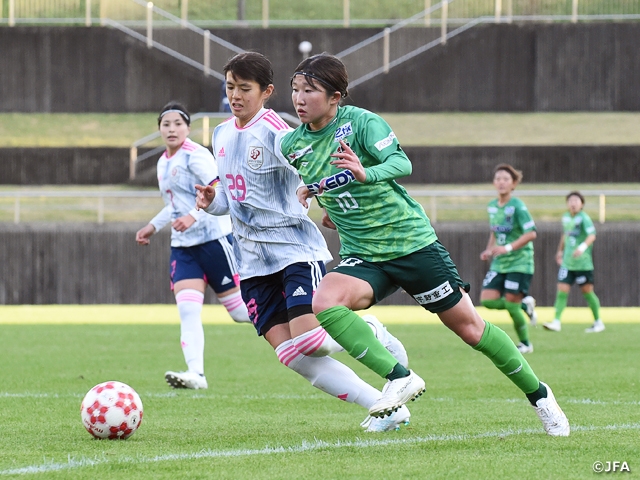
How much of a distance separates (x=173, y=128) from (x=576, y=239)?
9.07m

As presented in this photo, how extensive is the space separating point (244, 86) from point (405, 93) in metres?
25.9

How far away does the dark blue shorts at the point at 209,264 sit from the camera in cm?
901

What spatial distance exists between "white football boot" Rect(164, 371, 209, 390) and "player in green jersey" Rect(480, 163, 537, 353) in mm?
4660

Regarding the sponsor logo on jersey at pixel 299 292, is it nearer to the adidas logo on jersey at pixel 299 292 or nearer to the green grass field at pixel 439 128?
the adidas logo on jersey at pixel 299 292

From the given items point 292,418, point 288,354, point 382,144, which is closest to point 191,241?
point 292,418

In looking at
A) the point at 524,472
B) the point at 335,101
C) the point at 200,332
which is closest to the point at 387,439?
the point at 524,472

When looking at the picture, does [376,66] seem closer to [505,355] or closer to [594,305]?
[594,305]

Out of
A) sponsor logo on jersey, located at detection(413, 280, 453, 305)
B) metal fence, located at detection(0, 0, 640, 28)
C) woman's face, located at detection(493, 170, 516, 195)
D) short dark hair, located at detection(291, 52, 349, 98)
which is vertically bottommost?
sponsor logo on jersey, located at detection(413, 280, 453, 305)

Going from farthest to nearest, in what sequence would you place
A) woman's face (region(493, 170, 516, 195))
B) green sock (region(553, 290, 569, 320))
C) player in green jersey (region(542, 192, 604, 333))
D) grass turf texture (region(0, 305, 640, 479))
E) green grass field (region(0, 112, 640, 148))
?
green grass field (region(0, 112, 640, 148)) < player in green jersey (region(542, 192, 604, 333)) < green sock (region(553, 290, 569, 320)) < woman's face (region(493, 170, 516, 195)) < grass turf texture (region(0, 305, 640, 479))

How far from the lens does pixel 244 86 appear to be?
6133 millimetres

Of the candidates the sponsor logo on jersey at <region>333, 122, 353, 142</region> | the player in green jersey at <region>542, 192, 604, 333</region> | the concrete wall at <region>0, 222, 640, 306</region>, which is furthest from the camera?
the concrete wall at <region>0, 222, 640, 306</region>

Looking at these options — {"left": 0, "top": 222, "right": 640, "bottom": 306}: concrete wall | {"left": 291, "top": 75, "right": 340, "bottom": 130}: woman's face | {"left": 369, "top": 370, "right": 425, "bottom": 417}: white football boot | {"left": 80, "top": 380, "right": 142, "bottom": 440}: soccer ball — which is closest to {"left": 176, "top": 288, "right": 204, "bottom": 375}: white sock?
{"left": 80, "top": 380, "right": 142, "bottom": 440}: soccer ball

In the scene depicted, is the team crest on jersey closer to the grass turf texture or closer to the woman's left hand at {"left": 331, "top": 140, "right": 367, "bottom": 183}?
the woman's left hand at {"left": 331, "top": 140, "right": 367, "bottom": 183}

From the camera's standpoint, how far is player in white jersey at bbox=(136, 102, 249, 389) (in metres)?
8.78
